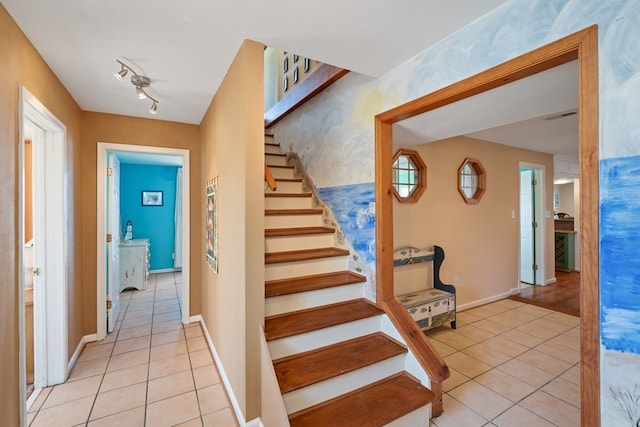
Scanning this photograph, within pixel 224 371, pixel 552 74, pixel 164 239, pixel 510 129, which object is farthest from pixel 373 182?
pixel 164 239

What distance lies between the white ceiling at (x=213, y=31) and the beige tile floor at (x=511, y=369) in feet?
8.20

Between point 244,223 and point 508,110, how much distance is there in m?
2.00

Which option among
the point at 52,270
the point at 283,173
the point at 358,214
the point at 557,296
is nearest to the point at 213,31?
the point at 358,214

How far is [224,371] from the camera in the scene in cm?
227

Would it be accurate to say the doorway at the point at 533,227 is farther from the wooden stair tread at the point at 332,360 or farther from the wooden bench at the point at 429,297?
the wooden stair tread at the point at 332,360

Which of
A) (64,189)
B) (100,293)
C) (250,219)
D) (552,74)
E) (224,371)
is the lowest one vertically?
(224,371)

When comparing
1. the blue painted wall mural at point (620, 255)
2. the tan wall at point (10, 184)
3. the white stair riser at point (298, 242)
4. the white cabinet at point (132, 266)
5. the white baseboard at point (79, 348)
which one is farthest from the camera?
the white cabinet at point (132, 266)

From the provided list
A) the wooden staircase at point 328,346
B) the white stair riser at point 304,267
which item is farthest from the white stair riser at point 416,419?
A: the white stair riser at point 304,267

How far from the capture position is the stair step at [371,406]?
159 cm

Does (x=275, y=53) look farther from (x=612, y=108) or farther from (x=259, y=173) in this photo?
(x=612, y=108)

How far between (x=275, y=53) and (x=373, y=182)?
381 cm

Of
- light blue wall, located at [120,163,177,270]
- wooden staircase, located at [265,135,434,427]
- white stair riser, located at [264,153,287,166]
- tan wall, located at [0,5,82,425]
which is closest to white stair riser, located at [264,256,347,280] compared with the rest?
wooden staircase, located at [265,135,434,427]

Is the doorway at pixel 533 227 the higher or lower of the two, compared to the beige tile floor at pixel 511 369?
higher

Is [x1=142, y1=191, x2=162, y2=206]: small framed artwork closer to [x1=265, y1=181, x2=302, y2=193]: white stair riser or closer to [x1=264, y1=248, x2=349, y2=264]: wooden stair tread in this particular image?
[x1=265, y1=181, x2=302, y2=193]: white stair riser
